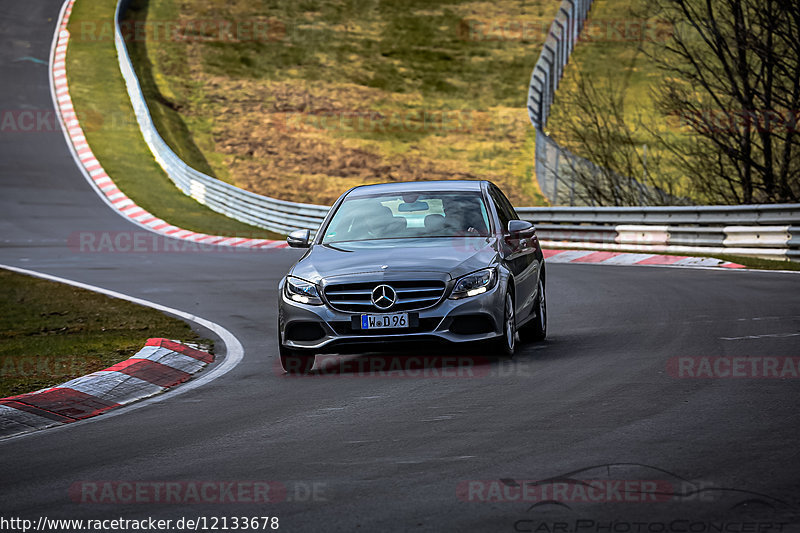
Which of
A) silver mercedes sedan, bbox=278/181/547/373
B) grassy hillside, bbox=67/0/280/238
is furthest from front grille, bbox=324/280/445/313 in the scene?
grassy hillside, bbox=67/0/280/238

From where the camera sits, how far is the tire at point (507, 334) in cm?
1009

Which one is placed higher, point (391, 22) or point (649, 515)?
point (391, 22)

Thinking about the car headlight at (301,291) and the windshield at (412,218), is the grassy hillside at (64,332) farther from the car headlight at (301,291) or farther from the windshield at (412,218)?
the windshield at (412,218)

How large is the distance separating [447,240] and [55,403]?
3760 millimetres

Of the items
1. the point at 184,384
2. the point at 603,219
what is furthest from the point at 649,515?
the point at 603,219

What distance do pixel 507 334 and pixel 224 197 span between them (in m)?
27.5

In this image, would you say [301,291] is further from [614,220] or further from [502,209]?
[614,220]

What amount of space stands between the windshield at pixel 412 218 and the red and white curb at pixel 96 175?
58.8 feet

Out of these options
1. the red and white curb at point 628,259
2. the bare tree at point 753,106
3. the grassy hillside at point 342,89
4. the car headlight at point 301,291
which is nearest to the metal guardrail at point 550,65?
the grassy hillside at point 342,89

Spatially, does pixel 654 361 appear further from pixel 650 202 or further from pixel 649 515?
pixel 650 202

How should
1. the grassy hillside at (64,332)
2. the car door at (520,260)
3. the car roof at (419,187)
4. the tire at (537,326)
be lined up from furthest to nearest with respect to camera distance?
the tire at (537,326) < the car roof at (419,187) < the car door at (520,260) < the grassy hillside at (64,332)

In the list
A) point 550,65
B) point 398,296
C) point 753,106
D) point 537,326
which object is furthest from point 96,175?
point 398,296

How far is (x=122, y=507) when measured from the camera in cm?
568

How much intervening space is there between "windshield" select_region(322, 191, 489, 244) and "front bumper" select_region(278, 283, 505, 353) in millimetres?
1232
